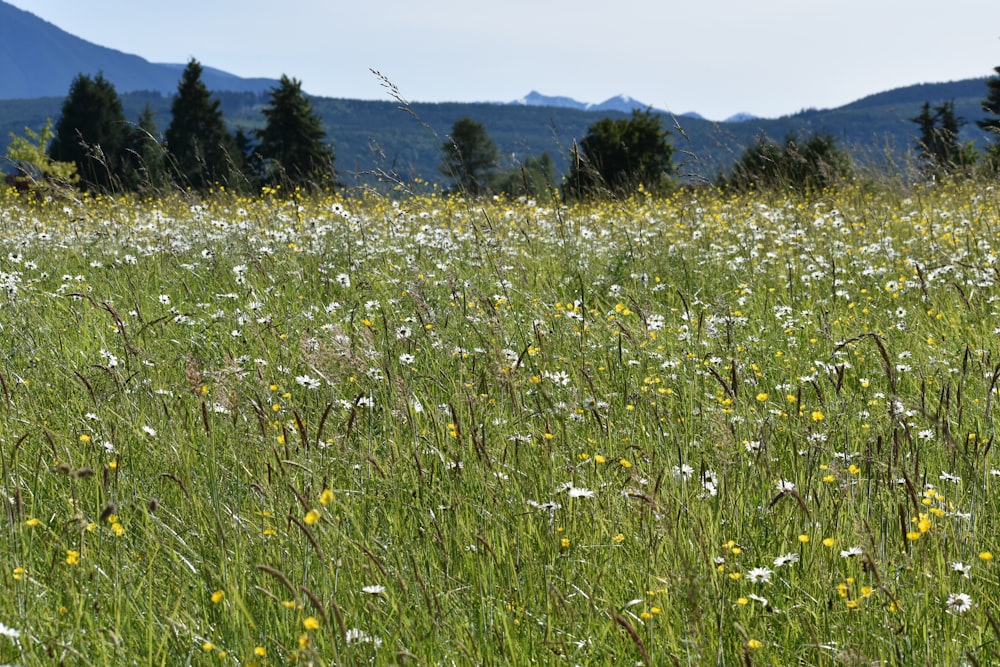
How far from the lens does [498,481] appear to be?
2506 millimetres

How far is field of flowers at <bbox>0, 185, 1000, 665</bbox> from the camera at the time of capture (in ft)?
6.15

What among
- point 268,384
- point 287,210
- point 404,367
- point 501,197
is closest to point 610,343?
point 404,367

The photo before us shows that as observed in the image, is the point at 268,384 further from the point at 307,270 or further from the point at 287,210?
the point at 287,210

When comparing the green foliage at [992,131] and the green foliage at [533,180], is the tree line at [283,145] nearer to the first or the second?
the green foliage at [992,131]

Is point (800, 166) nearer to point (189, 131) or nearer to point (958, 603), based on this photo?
point (958, 603)

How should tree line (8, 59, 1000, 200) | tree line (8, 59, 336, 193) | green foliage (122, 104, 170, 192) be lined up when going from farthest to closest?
tree line (8, 59, 336, 193) < tree line (8, 59, 1000, 200) < green foliage (122, 104, 170, 192)

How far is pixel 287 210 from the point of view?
9180mm

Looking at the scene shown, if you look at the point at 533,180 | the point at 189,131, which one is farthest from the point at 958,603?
the point at 189,131

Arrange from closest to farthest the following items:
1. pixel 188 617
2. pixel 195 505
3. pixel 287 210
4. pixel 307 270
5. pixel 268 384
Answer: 1. pixel 188 617
2. pixel 195 505
3. pixel 268 384
4. pixel 307 270
5. pixel 287 210

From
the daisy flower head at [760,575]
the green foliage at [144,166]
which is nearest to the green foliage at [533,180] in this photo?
the green foliage at [144,166]

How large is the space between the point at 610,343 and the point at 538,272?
6.62 feet

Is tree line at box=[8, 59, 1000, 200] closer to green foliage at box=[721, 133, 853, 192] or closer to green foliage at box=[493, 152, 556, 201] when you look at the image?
green foliage at box=[721, 133, 853, 192]

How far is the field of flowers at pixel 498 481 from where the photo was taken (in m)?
1.88

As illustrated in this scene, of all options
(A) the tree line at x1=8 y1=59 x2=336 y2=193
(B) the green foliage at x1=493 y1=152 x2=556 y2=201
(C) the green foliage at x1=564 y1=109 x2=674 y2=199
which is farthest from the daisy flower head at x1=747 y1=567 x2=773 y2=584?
(A) the tree line at x1=8 y1=59 x2=336 y2=193
